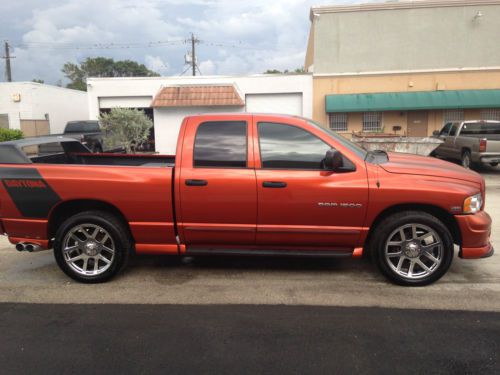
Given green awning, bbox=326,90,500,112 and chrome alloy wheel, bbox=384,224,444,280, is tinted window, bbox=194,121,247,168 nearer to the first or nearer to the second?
chrome alloy wheel, bbox=384,224,444,280

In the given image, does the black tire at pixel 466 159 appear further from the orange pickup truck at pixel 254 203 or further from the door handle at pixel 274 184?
the door handle at pixel 274 184

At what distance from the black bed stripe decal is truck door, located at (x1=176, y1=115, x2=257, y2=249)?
4.60ft

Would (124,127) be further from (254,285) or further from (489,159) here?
(254,285)

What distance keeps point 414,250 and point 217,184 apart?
2.12m

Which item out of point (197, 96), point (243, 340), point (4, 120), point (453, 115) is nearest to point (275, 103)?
point (197, 96)

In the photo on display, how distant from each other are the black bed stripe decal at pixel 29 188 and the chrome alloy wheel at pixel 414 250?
353 centimetres

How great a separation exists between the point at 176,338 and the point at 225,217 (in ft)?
4.54

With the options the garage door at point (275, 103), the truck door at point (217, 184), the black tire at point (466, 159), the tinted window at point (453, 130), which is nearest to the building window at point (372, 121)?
the garage door at point (275, 103)

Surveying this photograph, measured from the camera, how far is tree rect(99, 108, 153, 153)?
1769 cm

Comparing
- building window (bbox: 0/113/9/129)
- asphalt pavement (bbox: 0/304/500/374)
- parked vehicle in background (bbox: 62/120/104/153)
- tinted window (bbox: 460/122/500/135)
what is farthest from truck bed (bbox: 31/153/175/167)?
building window (bbox: 0/113/9/129)

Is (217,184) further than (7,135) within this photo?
No

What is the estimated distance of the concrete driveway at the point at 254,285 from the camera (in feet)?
13.7

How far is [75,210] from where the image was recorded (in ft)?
15.6

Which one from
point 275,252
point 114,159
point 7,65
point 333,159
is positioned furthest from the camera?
point 7,65
